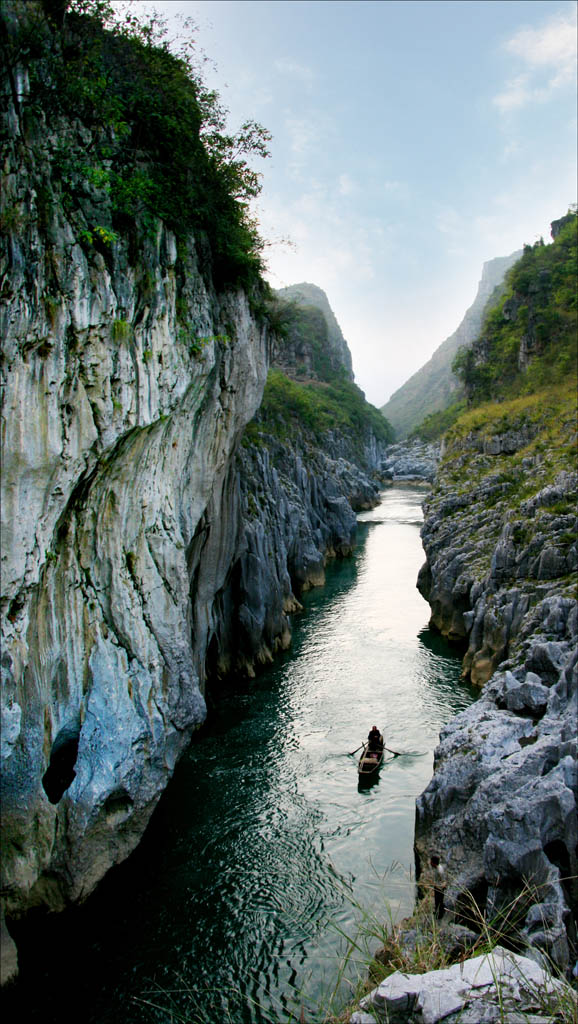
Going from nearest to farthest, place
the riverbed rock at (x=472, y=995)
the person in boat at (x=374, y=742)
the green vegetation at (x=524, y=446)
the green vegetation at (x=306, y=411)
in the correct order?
the riverbed rock at (x=472, y=995) → the person in boat at (x=374, y=742) → the green vegetation at (x=524, y=446) → the green vegetation at (x=306, y=411)

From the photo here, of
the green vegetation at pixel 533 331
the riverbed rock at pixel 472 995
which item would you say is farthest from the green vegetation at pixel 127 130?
the green vegetation at pixel 533 331

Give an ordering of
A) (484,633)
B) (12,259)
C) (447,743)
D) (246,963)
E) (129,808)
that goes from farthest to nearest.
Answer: (484,633)
(447,743)
(129,808)
(246,963)
(12,259)

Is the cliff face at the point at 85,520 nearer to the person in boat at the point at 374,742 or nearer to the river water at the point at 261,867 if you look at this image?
the river water at the point at 261,867

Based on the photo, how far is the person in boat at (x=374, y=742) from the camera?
19.6 metres

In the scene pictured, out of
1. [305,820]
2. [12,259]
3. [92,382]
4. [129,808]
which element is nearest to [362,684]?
[305,820]

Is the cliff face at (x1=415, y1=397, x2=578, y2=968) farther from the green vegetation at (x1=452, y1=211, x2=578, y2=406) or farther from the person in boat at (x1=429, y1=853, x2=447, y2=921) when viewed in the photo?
the green vegetation at (x1=452, y1=211, x2=578, y2=406)

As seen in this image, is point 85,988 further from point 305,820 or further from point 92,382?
point 92,382

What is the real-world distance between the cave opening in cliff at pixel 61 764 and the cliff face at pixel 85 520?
0.09ft

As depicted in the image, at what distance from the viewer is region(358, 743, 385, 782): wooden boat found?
1841cm

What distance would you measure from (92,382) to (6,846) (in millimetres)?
8588

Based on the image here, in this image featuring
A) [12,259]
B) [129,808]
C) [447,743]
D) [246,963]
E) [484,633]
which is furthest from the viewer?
[484,633]

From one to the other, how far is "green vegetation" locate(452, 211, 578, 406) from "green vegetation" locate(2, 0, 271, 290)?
33.8 metres

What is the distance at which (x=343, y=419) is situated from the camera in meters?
102

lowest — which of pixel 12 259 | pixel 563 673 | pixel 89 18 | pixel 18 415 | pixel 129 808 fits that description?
pixel 129 808
